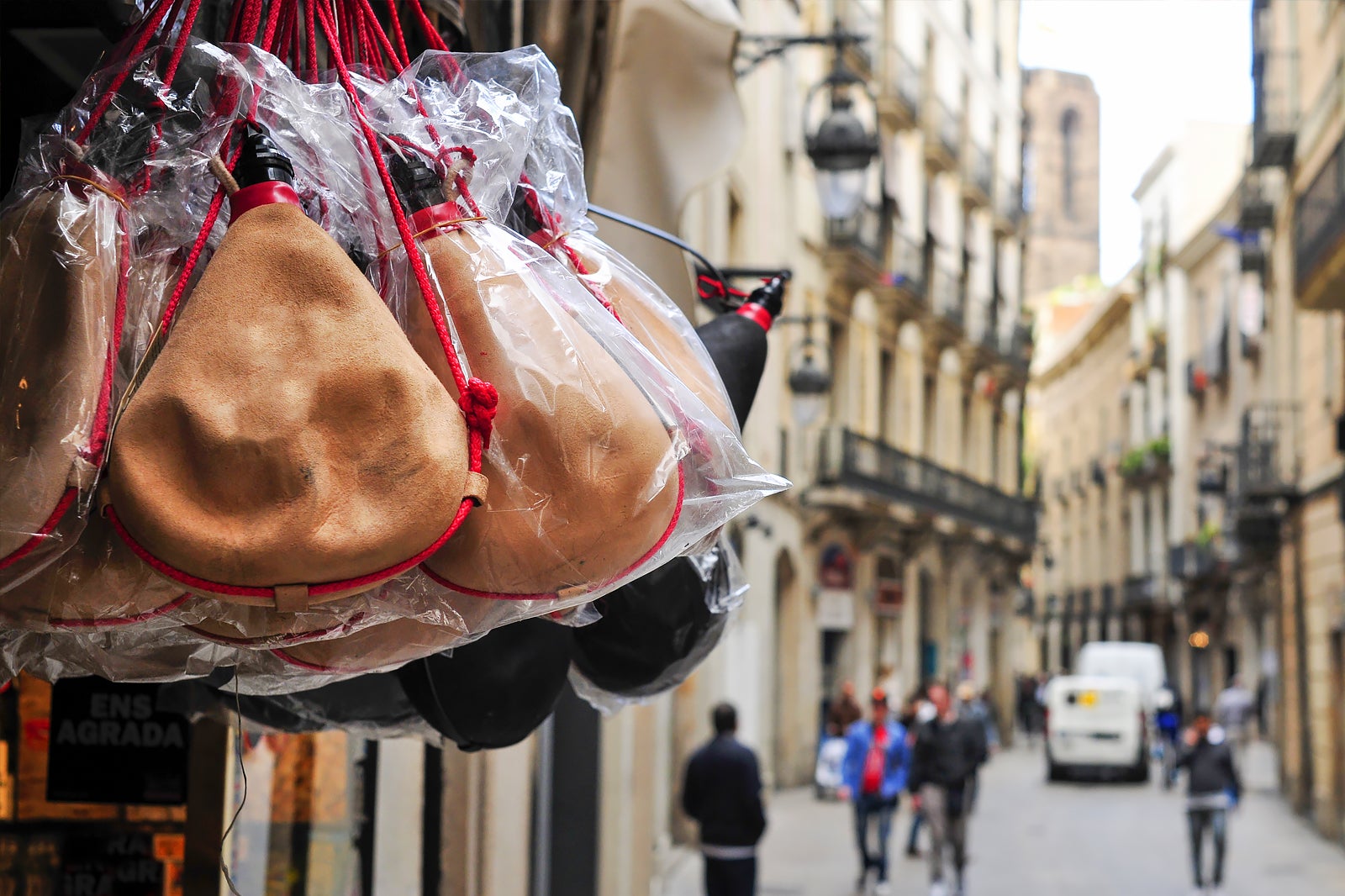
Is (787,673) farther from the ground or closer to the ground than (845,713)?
farther from the ground

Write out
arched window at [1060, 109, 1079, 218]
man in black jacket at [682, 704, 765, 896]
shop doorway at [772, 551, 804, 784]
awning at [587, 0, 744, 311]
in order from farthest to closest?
arched window at [1060, 109, 1079, 218]
shop doorway at [772, 551, 804, 784]
man in black jacket at [682, 704, 765, 896]
awning at [587, 0, 744, 311]

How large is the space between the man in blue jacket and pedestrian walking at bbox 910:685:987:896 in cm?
52

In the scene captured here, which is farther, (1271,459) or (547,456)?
(1271,459)

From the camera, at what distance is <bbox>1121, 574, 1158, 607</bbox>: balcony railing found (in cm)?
4684

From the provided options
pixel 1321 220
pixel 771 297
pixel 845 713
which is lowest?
pixel 845 713

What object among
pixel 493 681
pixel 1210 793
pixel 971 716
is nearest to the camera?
pixel 493 681

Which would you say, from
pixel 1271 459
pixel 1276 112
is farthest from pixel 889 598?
pixel 1276 112

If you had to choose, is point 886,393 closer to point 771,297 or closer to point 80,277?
point 771,297

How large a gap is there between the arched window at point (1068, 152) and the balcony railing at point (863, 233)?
47.0 meters

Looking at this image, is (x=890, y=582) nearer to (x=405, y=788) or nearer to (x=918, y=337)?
(x=918, y=337)

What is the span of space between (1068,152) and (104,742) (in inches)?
2904

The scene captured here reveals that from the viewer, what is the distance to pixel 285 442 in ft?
4.62

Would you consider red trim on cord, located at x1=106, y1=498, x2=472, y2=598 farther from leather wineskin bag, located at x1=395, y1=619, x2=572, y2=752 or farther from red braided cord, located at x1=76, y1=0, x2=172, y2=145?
leather wineskin bag, located at x1=395, y1=619, x2=572, y2=752

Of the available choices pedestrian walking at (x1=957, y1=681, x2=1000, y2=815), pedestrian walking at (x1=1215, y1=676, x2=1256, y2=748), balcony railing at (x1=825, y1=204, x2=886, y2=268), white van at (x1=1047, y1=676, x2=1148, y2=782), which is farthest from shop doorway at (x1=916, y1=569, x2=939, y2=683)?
pedestrian walking at (x1=957, y1=681, x2=1000, y2=815)
